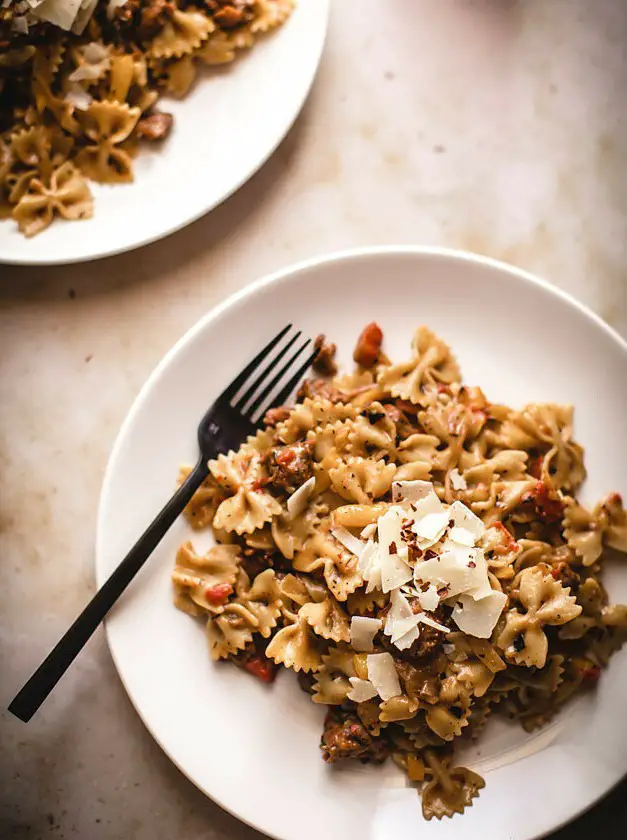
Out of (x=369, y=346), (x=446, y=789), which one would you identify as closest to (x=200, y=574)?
(x=369, y=346)

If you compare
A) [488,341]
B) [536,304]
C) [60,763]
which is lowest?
[60,763]

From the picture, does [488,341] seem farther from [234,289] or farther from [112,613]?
[112,613]

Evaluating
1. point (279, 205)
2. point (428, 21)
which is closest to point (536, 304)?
point (279, 205)

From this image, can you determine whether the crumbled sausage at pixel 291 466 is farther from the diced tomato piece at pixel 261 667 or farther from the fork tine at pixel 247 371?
the diced tomato piece at pixel 261 667

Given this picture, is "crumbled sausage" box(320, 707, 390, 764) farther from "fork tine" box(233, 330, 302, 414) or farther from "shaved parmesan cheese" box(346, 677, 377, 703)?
"fork tine" box(233, 330, 302, 414)

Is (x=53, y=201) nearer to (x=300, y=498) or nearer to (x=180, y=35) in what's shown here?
(x=180, y=35)

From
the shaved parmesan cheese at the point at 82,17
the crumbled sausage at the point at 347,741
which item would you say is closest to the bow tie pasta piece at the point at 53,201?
the shaved parmesan cheese at the point at 82,17
